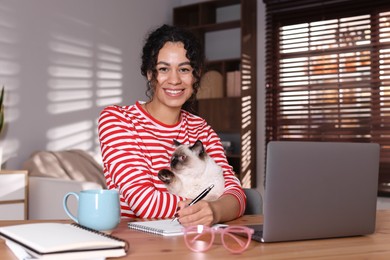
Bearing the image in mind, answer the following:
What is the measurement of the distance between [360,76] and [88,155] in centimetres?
223

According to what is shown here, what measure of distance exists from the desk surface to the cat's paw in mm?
288

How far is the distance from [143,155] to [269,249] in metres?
0.70

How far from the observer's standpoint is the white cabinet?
3.53 m

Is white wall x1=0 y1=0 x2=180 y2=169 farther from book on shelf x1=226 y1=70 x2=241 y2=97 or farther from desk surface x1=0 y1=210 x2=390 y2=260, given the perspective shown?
desk surface x1=0 y1=210 x2=390 y2=260

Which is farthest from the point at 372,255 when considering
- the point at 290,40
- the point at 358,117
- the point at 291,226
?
the point at 290,40

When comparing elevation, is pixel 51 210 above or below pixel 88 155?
below

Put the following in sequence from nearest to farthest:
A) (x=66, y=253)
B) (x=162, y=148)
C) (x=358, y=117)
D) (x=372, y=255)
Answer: (x=66, y=253)
(x=372, y=255)
(x=162, y=148)
(x=358, y=117)

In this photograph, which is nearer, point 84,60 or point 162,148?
point 162,148

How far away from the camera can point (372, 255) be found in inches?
42.9

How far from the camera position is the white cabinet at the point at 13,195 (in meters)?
3.53

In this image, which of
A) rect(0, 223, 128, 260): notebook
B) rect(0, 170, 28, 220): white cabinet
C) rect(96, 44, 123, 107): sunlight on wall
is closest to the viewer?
rect(0, 223, 128, 260): notebook

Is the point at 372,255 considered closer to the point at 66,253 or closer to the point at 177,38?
the point at 66,253

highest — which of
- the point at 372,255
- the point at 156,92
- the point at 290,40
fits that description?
the point at 290,40

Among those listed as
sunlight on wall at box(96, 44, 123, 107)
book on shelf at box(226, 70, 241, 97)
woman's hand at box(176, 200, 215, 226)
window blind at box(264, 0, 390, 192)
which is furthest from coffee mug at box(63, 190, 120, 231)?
book on shelf at box(226, 70, 241, 97)
